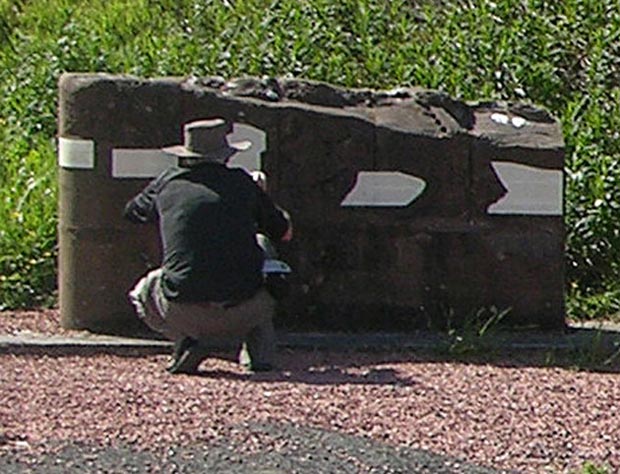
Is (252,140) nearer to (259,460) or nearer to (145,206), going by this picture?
(145,206)

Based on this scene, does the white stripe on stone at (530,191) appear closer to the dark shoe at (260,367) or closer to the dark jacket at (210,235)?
the dark jacket at (210,235)

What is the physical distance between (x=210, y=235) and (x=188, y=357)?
0.58m

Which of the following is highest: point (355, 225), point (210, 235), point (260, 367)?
point (210, 235)

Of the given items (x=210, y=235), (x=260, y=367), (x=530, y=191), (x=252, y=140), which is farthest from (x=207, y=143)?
(x=530, y=191)

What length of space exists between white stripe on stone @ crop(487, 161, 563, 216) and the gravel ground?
2.84ft

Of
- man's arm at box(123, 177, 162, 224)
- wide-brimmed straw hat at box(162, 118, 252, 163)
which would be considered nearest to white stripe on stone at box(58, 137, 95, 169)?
man's arm at box(123, 177, 162, 224)

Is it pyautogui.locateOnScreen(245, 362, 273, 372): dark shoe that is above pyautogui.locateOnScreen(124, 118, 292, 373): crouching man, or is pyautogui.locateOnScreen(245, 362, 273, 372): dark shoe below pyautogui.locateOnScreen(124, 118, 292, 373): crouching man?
below

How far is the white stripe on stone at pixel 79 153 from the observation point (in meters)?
9.59

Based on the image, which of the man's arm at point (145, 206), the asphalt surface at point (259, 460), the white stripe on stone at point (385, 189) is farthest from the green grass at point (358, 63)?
the asphalt surface at point (259, 460)

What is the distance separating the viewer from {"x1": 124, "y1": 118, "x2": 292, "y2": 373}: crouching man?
8.57 metres

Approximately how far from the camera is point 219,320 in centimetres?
861

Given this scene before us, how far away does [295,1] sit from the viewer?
46.3 ft

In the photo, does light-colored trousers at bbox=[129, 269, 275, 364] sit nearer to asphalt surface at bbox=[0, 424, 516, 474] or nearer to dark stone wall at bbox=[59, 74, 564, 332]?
dark stone wall at bbox=[59, 74, 564, 332]

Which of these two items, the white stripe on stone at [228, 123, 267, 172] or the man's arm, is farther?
the white stripe on stone at [228, 123, 267, 172]
